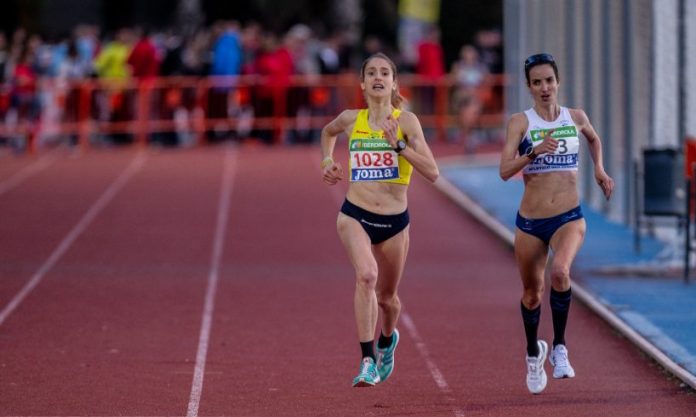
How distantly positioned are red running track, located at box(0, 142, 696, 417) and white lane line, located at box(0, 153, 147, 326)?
0.04 meters

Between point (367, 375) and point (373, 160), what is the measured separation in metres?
1.32

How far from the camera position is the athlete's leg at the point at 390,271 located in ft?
35.1

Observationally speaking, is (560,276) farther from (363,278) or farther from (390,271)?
(363,278)

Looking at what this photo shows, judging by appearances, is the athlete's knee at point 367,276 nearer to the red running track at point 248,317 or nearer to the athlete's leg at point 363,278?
the athlete's leg at point 363,278

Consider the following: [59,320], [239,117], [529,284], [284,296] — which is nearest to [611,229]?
[284,296]

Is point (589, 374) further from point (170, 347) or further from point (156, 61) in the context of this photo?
point (156, 61)

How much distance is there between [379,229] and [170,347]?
3.15 metres

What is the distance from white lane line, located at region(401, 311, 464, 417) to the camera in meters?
11.1

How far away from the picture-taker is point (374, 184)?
1060cm

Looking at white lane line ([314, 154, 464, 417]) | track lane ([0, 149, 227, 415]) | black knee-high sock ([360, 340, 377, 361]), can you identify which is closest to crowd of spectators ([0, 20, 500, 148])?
track lane ([0, 149, 227, 415])

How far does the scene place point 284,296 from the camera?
1625 centimetres

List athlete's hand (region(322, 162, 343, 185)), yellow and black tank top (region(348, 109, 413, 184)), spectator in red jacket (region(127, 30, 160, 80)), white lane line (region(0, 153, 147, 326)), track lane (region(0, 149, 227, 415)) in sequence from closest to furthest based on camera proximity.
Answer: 1. athlete's hand (region(322, 162, 343, 185))
2. yellow and black tank top (region(348, 109, 413, 184))
3. track lane (region(0, 149, 227, 415))
4. white lane line (region(0, 153, 147, 326))
5. spectator in red jacket (region(127, 30, 160, 80))

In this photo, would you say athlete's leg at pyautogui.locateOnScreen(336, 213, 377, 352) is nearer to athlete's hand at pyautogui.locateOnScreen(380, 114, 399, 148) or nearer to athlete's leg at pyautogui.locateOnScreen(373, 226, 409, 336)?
athlete's leg at pyautogui.locateOnScreen(373, 226, 409, 336)

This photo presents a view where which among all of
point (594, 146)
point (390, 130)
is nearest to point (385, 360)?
point (390, 130)
